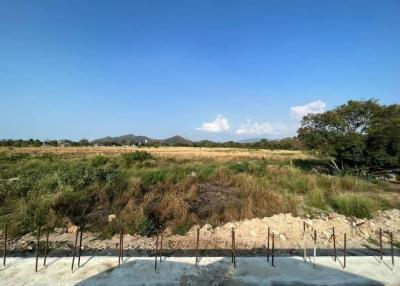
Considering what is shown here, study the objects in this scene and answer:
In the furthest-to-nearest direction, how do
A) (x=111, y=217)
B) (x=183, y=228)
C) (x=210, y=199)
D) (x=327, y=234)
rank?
(x=210, y=199) → (x=111, y=217) → (x=183, y=228) → (x=327, y=234)

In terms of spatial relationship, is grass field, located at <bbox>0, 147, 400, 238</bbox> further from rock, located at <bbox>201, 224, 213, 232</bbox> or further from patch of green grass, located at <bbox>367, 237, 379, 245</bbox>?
patch of green grass, located at <bbox>367, 237, 379, 245</bbox>

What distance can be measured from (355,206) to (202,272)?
7.15m

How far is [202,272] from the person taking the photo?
3.98 m

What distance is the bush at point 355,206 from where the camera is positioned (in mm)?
9148

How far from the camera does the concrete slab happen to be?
146 inches

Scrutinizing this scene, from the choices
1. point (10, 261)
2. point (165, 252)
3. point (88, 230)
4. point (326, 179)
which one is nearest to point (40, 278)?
point (10, 261)

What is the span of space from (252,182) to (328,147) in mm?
7102

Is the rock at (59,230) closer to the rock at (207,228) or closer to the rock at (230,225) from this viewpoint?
Answer: the rock at (207,228)

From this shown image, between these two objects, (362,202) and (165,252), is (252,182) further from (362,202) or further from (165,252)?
(165,252)

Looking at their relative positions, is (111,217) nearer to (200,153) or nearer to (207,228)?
(207,228)

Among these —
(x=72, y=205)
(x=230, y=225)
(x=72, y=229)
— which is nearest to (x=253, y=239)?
(x=230, y=225)

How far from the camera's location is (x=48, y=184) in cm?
1121

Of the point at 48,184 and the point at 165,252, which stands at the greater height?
the point at 48,184

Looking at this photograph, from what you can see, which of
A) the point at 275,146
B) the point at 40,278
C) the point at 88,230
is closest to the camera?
the point at 40,278
